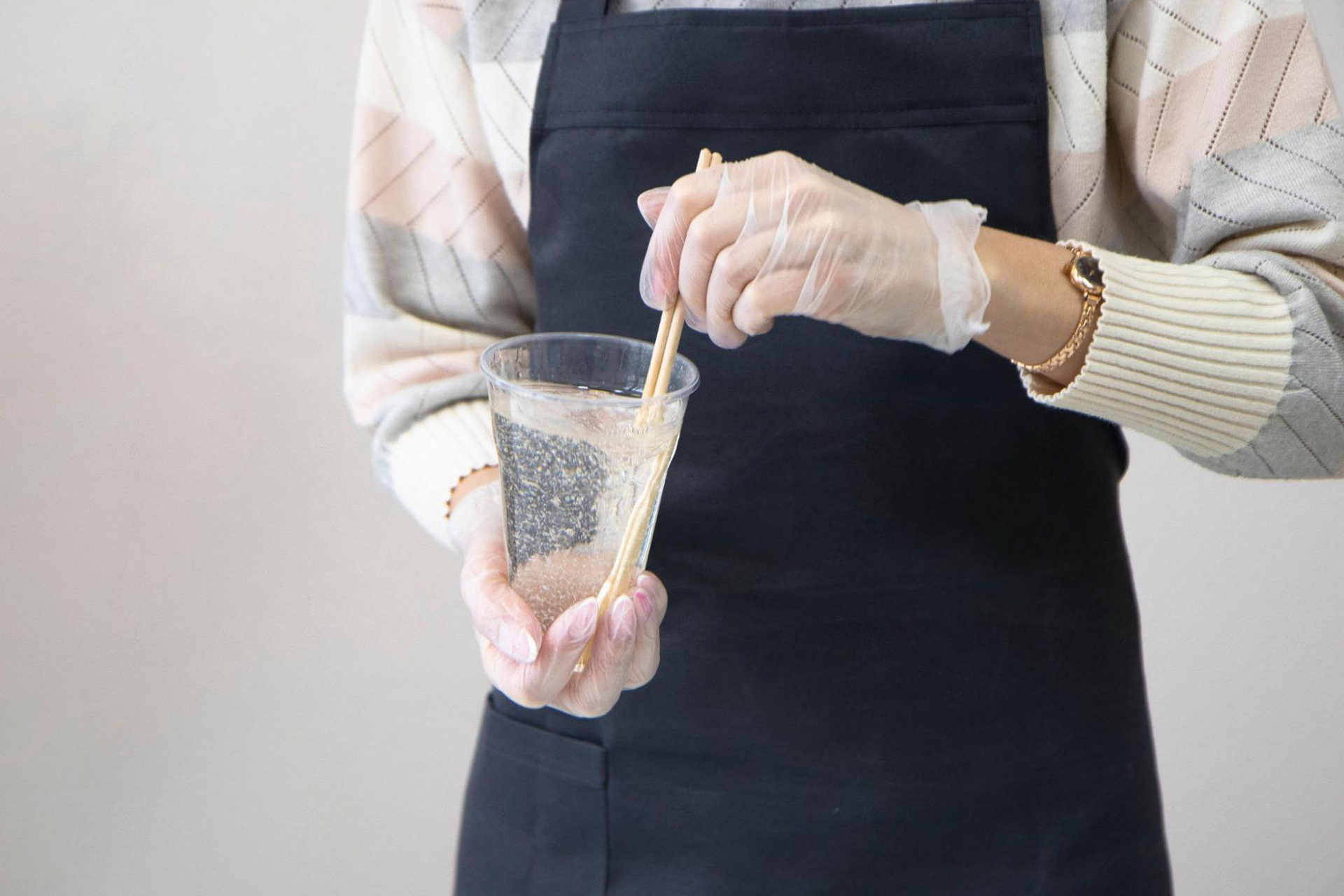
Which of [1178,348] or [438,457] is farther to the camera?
[438,457]

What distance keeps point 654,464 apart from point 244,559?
3.14 feet

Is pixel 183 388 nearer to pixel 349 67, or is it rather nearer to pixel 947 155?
pixel 349 67

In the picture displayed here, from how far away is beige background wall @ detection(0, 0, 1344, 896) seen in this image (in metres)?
1.31

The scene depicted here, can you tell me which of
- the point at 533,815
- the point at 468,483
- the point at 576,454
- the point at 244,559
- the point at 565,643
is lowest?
the point at 244,559

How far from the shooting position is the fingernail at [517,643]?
26.2 inches

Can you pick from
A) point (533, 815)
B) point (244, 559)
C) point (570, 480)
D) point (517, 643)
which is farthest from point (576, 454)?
point (244, 559)

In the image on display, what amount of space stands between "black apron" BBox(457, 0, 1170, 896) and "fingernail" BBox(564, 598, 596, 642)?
7.4 inches

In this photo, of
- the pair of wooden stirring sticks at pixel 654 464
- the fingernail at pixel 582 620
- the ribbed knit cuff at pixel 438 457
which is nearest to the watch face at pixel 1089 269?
the pair of wooden stirring sticks at pixel 654 464

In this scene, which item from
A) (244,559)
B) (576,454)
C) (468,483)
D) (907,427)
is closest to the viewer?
(576,454)

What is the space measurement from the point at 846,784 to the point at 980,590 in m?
0.15

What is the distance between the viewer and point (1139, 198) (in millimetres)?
832

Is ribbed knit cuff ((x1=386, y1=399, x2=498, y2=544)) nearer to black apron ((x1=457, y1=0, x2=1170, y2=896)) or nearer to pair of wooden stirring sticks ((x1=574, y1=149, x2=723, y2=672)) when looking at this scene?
black apron ((x1=457, y1=0, x2=1170, y2=896))

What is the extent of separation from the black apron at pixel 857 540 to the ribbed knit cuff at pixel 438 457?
14 centimetres

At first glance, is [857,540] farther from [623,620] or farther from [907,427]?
[623,620]
